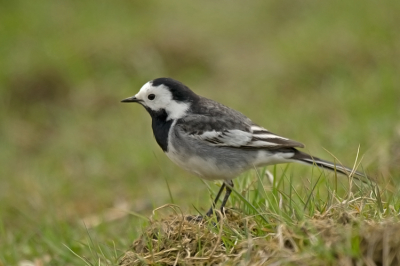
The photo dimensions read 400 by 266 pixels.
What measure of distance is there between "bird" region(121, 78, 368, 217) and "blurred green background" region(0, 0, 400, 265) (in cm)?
77

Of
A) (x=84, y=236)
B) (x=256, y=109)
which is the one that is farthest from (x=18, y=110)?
(x=84, y=236)

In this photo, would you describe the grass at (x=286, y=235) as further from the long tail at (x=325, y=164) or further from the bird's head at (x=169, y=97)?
the bird's head at (x=169, y=97)

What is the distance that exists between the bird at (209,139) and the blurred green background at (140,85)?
0.77 metres

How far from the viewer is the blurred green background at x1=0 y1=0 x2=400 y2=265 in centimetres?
737

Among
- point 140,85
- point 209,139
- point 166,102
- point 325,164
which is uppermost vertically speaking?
point 166,102

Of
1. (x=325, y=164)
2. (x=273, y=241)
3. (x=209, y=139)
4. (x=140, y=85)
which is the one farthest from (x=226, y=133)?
(x=140, y=85)

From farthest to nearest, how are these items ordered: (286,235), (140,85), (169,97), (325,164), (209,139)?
(140,85)
(169,97)
(209,139)
(325,164)
(286,235)

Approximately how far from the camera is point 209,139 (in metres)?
5.45

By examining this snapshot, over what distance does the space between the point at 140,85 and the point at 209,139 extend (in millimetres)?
6615

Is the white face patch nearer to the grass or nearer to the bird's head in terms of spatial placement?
the bird's head

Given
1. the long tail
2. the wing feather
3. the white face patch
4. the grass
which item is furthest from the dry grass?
the white face patch

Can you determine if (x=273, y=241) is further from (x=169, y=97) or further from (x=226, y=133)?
(x=169, y=97)

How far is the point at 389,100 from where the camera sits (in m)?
8.91

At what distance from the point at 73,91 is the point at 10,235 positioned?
6.07 metres
